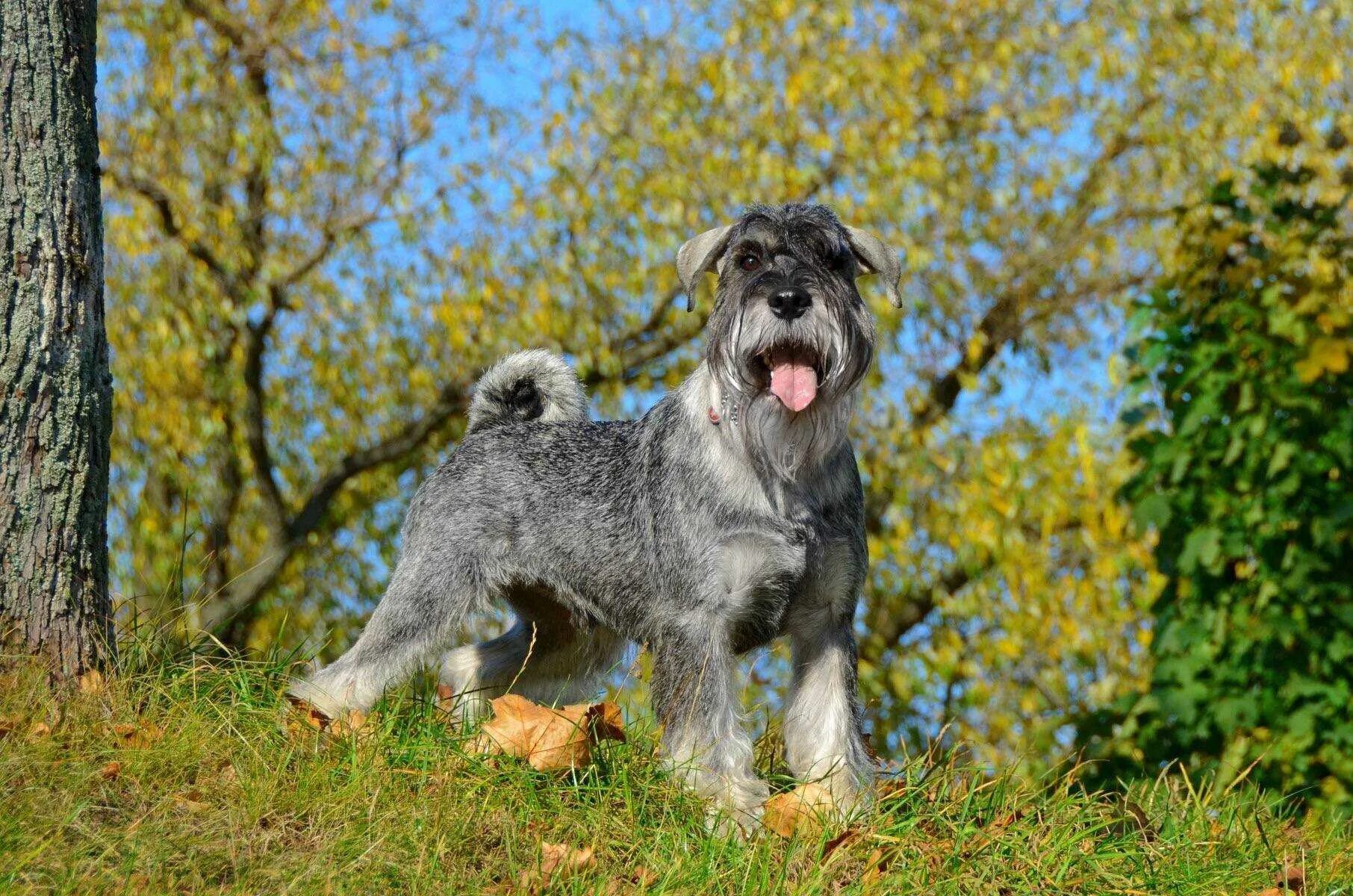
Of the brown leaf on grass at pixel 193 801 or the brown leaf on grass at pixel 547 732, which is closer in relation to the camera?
the brown leaf on grass at pixel 193 801

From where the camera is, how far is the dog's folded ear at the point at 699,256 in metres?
4.89

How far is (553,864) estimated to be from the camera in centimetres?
384

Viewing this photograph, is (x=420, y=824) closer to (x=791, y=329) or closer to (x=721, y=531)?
(x=721, y=531)

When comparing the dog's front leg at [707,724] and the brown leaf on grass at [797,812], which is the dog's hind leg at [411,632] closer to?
the dog's front leg at [707,724]

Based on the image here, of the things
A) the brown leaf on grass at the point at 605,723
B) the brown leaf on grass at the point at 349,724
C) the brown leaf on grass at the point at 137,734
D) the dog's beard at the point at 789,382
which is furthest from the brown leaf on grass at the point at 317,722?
the dog's beard at the point at 789,382

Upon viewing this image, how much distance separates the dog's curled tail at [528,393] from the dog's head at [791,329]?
1416mm

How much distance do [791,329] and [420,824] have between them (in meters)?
1.89

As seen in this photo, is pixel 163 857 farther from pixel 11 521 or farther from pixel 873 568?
pixel 873 568

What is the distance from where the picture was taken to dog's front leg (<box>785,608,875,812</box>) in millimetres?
4672

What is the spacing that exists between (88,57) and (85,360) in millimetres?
1149

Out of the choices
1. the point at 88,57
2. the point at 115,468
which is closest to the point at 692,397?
the point at 88,57

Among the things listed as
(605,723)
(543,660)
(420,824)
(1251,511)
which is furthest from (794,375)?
(1251,511)

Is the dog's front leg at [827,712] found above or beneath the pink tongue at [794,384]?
beneath

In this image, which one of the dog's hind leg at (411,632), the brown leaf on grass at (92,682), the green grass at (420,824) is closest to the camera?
the green grass at (420,824)
